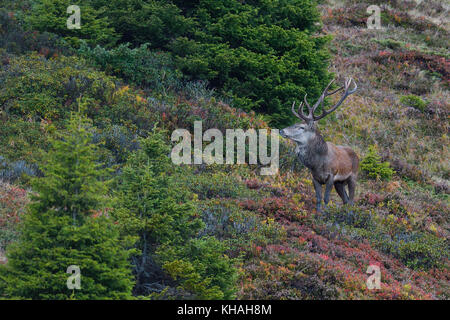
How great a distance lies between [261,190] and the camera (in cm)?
1141

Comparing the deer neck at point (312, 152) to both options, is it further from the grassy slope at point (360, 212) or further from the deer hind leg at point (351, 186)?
the deer hind leg at point (351, 186)

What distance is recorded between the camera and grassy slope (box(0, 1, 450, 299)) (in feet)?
24.5

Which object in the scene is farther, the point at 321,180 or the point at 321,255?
the point at 321,180

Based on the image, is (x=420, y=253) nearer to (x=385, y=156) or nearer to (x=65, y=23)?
(x=385, y=156)

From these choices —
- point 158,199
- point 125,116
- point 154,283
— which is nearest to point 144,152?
point 158,199

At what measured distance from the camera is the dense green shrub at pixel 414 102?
774 inches

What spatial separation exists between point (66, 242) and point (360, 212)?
23.5 ft

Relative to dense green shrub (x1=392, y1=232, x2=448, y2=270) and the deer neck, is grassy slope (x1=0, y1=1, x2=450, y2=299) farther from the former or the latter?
the deer neck

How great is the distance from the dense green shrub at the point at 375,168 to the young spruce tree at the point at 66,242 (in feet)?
34.4

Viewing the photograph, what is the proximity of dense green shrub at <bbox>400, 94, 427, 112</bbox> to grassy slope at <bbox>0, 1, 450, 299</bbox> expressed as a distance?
0.23m

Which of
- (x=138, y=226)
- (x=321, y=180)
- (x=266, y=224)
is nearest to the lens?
(x=138, y=226)

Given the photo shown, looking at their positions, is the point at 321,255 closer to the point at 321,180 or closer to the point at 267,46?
the point at 321,180

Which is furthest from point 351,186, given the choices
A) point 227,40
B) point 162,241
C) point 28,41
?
point 28,41

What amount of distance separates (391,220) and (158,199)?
6403 mm
